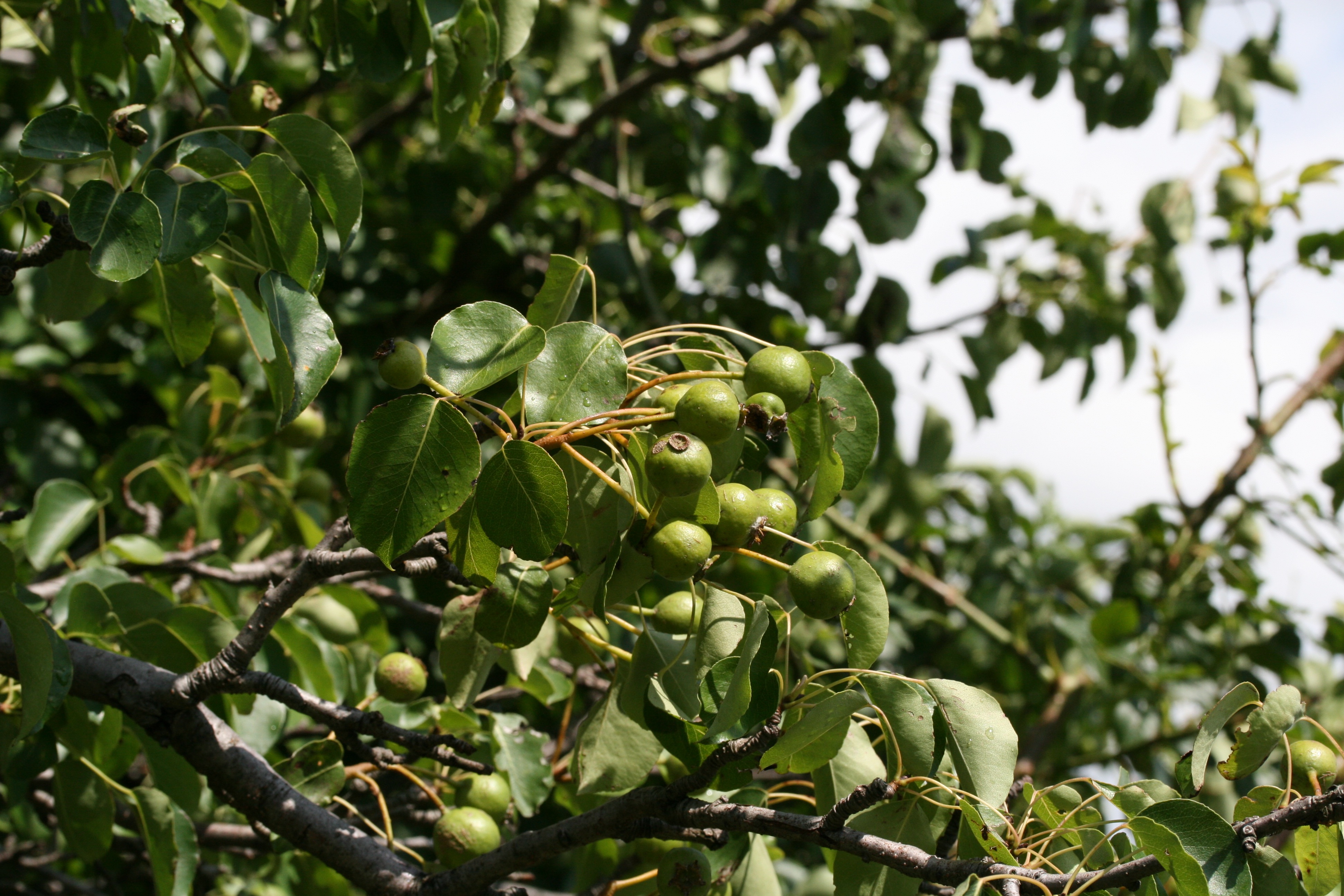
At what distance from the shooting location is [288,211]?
1200 mm

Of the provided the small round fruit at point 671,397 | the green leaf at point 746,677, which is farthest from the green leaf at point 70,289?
the green leaf at point 746,677

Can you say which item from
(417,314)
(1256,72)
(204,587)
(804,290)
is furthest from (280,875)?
(1256,72)

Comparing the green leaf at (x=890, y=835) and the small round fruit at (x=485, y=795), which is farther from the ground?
the green leaf at (x=890, y=835)

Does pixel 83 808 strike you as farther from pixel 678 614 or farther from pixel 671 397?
pixel 671 397

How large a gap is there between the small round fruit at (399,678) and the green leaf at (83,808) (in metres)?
0.47

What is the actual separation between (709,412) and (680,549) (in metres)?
0.15

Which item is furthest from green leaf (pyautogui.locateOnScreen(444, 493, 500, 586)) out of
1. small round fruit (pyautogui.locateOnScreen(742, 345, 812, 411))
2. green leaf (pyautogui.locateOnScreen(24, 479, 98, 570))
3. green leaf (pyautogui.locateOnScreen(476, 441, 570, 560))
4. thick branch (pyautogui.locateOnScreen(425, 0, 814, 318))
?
thick branch (pyautogui.locateOnScreen(425, 0, 814, 318))

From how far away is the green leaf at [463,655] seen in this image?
1.38m

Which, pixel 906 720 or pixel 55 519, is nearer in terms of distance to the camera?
pixel 906 720

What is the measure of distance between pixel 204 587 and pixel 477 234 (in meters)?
1.64

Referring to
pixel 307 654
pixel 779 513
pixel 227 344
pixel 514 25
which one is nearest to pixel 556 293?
pixel 779 513

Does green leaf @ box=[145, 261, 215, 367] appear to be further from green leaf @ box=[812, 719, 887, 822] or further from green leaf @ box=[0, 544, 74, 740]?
green leaf @ box=[812, 719, 887, 822]

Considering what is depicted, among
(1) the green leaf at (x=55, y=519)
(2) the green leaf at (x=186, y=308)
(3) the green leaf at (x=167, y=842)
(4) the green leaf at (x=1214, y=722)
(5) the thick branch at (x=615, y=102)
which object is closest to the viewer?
(4) the green leaf at (x=1214, y=722)

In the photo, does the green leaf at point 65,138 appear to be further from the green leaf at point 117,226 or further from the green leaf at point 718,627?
the green leaf at point 718,627
